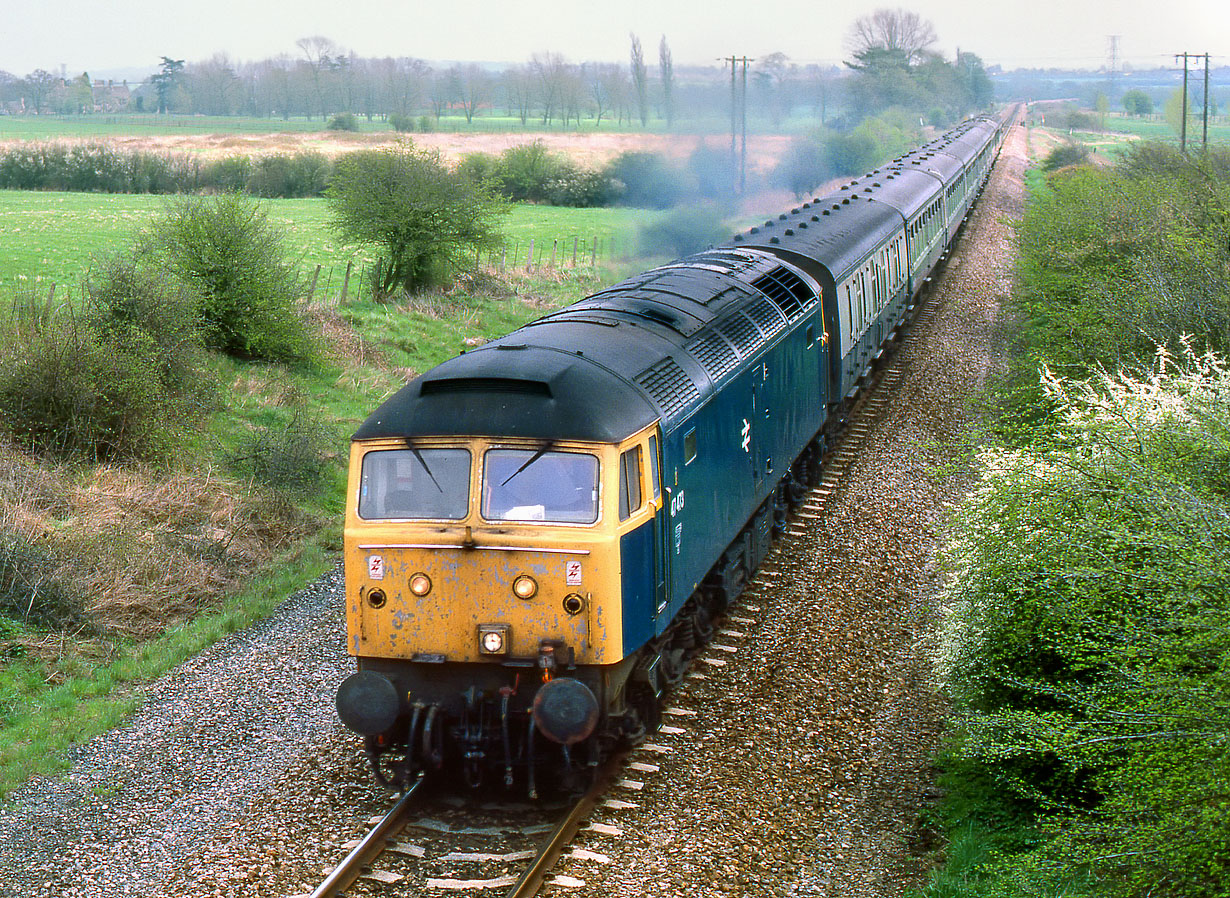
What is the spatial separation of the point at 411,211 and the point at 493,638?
21812 millimetres

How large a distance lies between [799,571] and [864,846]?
5.55 meters

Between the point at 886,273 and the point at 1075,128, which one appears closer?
the point at 886,273

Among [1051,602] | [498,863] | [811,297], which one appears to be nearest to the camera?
[498,863]

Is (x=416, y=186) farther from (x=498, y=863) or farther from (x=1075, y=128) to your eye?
A: (x=1075, y=128)

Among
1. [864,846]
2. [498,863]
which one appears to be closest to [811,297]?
[864,846]

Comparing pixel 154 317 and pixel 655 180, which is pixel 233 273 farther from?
pixel 655 180

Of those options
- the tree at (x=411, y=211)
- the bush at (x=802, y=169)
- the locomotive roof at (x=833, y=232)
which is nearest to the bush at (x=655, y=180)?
the tree at (x=411, y=211)

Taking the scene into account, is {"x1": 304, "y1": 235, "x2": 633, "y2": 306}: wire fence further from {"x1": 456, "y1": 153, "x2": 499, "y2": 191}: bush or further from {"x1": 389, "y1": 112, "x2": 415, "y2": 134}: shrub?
{"x1": 389, "y1": 112, "x2": 415, "y2": 134}: shrub

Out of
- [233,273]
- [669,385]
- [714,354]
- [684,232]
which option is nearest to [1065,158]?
[684,232]

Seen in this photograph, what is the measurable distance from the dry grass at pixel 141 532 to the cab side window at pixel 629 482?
21.2 feet

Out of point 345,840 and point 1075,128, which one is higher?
point 1075,128

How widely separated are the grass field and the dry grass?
12.9 meters

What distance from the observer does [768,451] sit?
12742mm

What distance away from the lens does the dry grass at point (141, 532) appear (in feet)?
41.4
